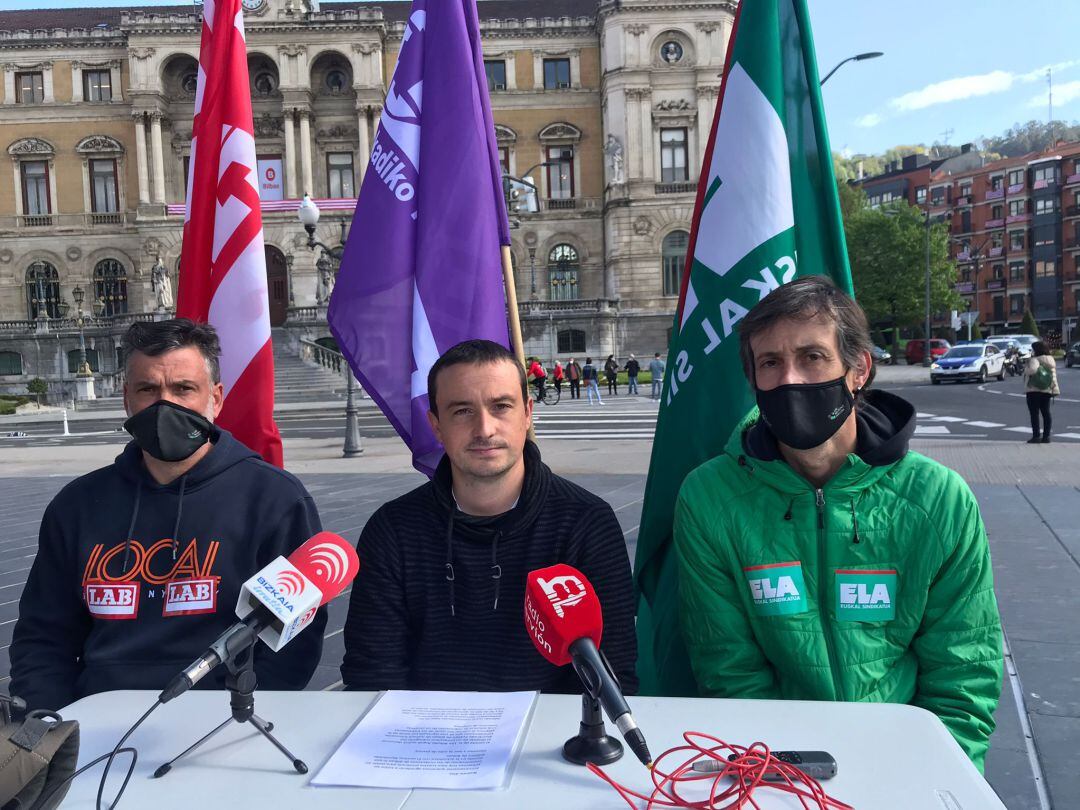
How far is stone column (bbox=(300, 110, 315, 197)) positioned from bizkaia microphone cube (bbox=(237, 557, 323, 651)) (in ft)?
138

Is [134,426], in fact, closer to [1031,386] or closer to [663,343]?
[1031,386]

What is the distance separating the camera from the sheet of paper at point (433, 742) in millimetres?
1550

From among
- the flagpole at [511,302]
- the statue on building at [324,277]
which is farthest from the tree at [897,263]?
the flagpole at [511,302]

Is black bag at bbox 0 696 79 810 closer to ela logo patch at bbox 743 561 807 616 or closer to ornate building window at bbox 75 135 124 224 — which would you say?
ela logo patch at bbox 743 561 807 616

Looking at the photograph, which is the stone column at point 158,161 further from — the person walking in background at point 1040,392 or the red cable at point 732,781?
the red cable at point 732,781

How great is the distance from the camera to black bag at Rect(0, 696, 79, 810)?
131cm

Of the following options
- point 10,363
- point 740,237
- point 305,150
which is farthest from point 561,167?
point 740,237

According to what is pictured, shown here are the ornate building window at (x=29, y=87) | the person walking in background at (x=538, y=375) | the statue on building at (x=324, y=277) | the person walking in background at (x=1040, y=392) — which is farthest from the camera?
the ornate building window at (x=29, y=87)

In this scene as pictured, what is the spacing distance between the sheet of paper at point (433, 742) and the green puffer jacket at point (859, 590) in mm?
769

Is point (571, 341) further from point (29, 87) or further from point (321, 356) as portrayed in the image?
point (29, 87)

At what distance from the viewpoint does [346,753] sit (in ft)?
5.42

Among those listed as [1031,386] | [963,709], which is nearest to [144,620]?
[963,709]

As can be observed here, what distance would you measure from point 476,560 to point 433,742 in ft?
2.56

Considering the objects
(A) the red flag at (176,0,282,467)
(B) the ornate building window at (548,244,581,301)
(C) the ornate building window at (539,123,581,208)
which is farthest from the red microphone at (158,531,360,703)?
(C) the ornate building window at (539,123,581,208)
